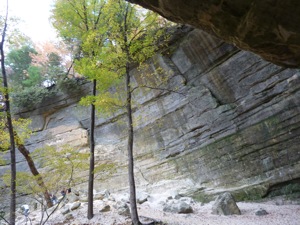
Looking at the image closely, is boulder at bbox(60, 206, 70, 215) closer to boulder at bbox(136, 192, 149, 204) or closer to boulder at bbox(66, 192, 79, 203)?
boulder at bbox(66, 192, 79, 203)

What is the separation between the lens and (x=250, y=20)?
13.4 ft

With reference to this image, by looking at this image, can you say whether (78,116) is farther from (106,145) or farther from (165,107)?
(165,107)

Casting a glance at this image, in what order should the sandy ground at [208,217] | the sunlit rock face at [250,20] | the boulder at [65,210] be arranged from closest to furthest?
the sunlit rock face at [250,20], the sandy ground at [208,217], the boulder at [65,210]

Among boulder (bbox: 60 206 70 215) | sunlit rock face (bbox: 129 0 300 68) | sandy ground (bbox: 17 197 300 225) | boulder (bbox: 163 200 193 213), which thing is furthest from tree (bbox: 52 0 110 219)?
sunlit rock face (bbox: 129 0 300 68)

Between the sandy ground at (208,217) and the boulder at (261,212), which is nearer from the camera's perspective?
the sandy ground at (208,217)

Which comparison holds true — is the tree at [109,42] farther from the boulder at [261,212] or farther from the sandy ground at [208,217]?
the boulder at [261,212]

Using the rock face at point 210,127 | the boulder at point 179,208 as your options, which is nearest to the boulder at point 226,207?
the boulder at point 179,208

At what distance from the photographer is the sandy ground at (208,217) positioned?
24.0 ft

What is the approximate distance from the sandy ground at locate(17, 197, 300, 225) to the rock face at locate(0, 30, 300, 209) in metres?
0.80

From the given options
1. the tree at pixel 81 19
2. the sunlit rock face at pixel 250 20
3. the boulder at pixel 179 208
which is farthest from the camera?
the tree at pixel 81 19

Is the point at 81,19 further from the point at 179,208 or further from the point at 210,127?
the point at 179,208

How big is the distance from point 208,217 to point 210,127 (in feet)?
14.3

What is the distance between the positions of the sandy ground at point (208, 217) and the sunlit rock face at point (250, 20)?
189 inches

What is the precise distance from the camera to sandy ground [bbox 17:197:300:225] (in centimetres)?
730
